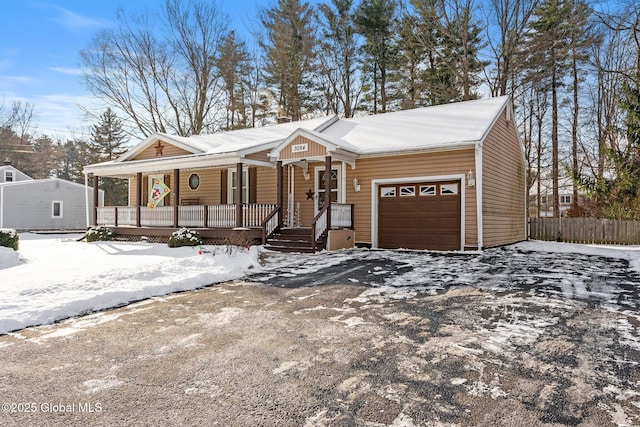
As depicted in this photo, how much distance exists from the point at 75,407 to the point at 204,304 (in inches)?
114

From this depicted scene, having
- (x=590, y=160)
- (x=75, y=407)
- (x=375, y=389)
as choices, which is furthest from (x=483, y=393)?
(x=590, y=160)

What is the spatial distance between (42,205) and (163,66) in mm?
11792

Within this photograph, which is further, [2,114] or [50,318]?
[2,114]

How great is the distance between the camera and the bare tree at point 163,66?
23.0 meters

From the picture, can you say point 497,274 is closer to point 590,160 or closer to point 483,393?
point 483,393

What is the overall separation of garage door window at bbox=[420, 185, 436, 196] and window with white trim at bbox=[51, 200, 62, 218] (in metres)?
24.5

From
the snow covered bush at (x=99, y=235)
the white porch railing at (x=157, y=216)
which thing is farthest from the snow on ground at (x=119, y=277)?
the snow covered bush at (x=99, y=235)

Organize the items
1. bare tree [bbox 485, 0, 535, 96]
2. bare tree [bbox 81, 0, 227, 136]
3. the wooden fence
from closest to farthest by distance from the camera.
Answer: the wooden fence
bare tree [bbox 485, 0, 535, 96]
bare tree [bbox 81, 0, 227, 136]

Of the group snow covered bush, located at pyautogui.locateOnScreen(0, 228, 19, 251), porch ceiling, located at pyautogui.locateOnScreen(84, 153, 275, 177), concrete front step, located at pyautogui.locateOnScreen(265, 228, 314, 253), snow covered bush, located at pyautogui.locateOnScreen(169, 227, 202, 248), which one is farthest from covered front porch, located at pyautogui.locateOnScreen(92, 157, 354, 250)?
snow covered bush, located at pyautogui.locateOnScreen(0, 228, 19, 251)

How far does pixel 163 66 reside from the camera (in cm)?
2380

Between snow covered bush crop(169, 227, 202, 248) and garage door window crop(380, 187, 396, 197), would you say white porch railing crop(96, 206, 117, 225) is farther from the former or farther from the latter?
garage door window crop(380, 187, 396, 197)

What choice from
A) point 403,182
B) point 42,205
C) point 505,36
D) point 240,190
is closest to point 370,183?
point 403,182

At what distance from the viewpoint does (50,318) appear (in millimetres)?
4688

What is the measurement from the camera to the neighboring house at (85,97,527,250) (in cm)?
1131
